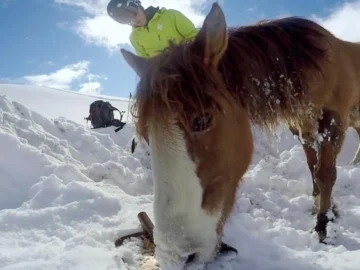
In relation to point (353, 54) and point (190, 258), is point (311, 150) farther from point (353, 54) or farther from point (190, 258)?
point (190, 258)

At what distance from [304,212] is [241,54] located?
6.51 ft

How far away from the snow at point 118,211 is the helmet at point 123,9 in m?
1.69

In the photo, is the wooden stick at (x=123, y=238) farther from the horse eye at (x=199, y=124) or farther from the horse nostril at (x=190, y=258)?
the horse eye at (x=199, y=124)

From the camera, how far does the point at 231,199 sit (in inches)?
88.4

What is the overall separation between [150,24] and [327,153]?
2.42 metres

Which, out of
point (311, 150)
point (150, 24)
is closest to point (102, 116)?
point (150, 24)

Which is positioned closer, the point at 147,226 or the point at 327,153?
the point at 147,226

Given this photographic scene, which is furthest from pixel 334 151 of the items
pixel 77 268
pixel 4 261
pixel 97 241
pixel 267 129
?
pixel 4 261

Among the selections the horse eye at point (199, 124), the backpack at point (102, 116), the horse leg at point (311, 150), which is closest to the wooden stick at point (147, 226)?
the horse eye at point (199, 124)

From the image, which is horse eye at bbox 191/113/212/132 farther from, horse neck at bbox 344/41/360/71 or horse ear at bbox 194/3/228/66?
horse neck at bbox 344/41/360/71

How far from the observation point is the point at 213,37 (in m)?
2.10

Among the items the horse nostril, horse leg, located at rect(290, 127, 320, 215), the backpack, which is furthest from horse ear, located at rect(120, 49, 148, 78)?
the backpack

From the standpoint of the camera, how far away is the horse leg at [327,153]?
312 cm

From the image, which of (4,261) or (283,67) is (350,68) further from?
(4,261)
